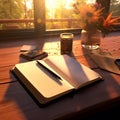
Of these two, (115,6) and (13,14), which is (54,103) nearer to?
(13,14)

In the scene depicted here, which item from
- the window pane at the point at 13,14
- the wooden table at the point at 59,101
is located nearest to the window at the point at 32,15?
the window pane at the point at 13,14

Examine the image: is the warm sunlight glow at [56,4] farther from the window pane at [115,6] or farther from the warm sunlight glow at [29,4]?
the window pane at [115,6]

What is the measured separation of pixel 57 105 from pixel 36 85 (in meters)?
0.11

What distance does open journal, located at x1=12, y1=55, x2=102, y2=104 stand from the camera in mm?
699

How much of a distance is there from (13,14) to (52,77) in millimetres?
1477

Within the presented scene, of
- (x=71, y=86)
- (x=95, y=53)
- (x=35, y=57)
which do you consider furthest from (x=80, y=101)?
(x=95, y=53)

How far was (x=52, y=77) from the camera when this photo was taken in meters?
0.80

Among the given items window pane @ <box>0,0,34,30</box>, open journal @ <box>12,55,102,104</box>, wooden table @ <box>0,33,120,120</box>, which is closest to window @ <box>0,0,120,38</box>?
window pane @ <box>0,0,34,30</box>

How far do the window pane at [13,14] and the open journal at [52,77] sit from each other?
1.03m

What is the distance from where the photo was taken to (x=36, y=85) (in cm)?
73

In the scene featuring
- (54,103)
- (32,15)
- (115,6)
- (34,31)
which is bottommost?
(54,103)

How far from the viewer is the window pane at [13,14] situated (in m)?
1.95

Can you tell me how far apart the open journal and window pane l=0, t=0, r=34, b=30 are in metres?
1.03

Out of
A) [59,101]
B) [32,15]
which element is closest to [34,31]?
[32,15]
